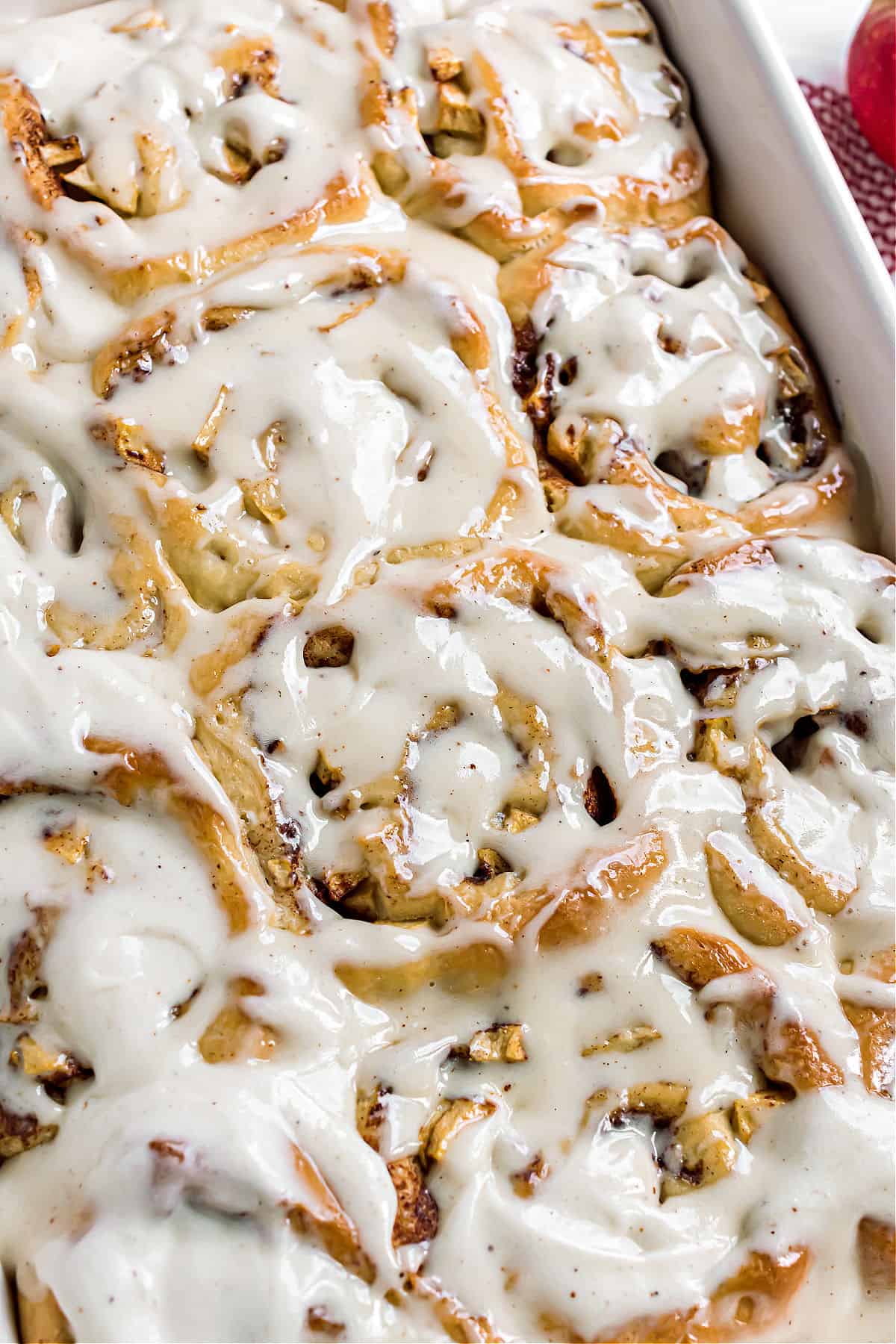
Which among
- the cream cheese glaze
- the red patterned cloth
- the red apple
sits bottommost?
the cream cheese glaze

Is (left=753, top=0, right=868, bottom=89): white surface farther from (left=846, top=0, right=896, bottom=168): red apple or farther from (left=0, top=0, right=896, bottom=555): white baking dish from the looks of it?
(left=0, top=0, right=896, bottom=555): white baking dish

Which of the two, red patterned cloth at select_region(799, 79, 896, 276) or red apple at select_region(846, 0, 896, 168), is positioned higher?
red apple at select_region(846, 0, 896, 168)

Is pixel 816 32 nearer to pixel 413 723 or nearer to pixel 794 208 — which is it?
pixel 794 208

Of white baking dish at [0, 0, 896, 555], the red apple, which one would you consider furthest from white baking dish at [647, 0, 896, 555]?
the red apple

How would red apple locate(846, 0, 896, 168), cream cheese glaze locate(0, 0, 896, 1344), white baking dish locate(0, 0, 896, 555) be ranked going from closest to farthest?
A: cream cheese glaze locate(0, 0, 896, 1344) < white baking dish locate(0, 0, 896, 555) < red apple locate(846, 0, 896, 168)

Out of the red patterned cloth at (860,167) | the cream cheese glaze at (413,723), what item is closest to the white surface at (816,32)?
the red patterned cloth at (860,167)

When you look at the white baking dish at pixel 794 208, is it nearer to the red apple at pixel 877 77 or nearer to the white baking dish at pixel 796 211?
the white baking dish at pixel 796 211
